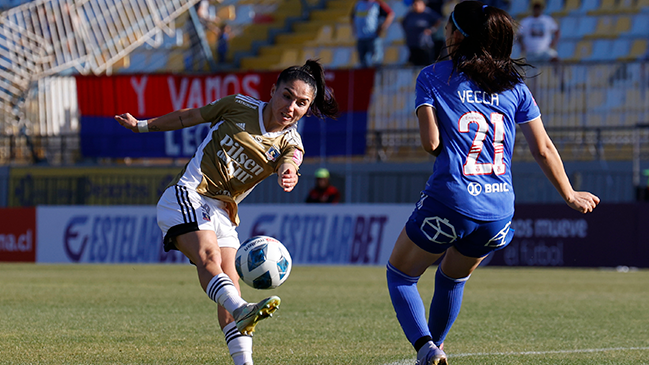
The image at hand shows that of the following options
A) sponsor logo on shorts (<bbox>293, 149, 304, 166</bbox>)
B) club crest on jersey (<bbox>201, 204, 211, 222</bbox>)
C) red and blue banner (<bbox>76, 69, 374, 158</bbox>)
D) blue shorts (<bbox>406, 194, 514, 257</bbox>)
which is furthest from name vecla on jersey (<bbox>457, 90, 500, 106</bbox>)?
red and blue banner (<bbox>76, 69, 374, 158</bbox>)

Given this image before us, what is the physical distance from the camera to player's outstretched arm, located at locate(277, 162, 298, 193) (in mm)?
5297

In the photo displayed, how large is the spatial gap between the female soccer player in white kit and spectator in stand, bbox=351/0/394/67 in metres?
15.3

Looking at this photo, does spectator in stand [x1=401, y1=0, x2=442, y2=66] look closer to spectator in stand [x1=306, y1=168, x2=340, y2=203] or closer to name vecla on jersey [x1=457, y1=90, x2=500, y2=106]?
spectator in stand [x1=306, y1=168, x2=340, y2=203]

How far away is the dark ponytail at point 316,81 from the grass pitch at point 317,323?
1.62 metres

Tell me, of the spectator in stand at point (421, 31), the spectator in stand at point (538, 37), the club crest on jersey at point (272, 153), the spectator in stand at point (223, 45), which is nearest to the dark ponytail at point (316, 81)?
the club crest on jersey at point (272, 153)

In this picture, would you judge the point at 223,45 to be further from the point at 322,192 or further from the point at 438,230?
the point at 438,230

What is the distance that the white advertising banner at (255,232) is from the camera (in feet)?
57.5

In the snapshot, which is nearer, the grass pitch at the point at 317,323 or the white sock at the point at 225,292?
the white sock at the point at 225,292

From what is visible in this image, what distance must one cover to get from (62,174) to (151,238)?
3.29 m

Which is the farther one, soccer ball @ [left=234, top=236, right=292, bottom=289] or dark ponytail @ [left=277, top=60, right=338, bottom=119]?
dark ponytail @ [left=277, top=60, right=338, bottom=119]

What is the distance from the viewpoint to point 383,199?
1902 centimetres

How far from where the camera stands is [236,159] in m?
5.64

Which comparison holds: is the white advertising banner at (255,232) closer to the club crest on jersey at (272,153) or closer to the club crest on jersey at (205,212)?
the club crest on jersey at (272,153)

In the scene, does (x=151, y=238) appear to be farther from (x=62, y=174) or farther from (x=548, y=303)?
(x=548, y=303)
